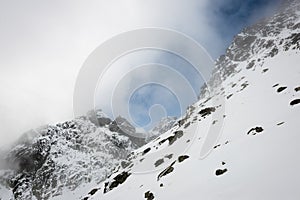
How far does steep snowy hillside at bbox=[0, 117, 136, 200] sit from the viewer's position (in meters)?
155

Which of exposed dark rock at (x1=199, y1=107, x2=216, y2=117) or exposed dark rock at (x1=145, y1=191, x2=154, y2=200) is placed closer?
exposed dark rock at (x1=145, y1=191, x2=154, y2=200)

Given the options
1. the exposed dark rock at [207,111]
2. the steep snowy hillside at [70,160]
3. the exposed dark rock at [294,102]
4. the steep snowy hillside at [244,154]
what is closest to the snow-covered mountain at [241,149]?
the steep snowy hillside at [244,154]

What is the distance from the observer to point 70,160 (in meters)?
169

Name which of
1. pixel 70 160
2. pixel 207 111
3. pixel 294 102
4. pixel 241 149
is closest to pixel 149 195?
pixel 241 149

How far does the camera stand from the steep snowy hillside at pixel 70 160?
510ft

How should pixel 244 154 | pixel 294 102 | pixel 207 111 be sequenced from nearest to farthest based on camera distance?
pixel 244 154 < pixel 294 102 < pixel 207 111

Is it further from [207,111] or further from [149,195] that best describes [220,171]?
[207,111]

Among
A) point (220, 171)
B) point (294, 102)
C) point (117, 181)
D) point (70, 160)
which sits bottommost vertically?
point (220, 171)

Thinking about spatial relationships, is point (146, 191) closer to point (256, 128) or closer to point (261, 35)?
point (256, 128)

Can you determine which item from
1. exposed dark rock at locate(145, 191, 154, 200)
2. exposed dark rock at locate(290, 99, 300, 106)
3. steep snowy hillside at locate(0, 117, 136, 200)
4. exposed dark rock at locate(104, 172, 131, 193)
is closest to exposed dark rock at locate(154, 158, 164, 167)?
exposed dark rock at locate(104, 172, 131, 193)

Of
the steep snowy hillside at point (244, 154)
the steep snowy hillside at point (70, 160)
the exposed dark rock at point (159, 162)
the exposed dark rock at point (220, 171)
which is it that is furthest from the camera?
the steep snowy hillside at point (70, 160)

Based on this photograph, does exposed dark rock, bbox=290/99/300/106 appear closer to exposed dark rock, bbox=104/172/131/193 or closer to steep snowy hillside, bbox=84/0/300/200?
steep snowy hillside, bbox=84/0/300/200

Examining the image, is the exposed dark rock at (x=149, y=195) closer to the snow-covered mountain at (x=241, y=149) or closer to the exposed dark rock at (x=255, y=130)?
the snow-covered mountain at (x=241, y=149)

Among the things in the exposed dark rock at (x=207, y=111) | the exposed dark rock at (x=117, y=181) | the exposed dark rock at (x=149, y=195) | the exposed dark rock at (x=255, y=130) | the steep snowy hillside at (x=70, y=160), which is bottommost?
the exposed dark rock at (x=149, y=195)
